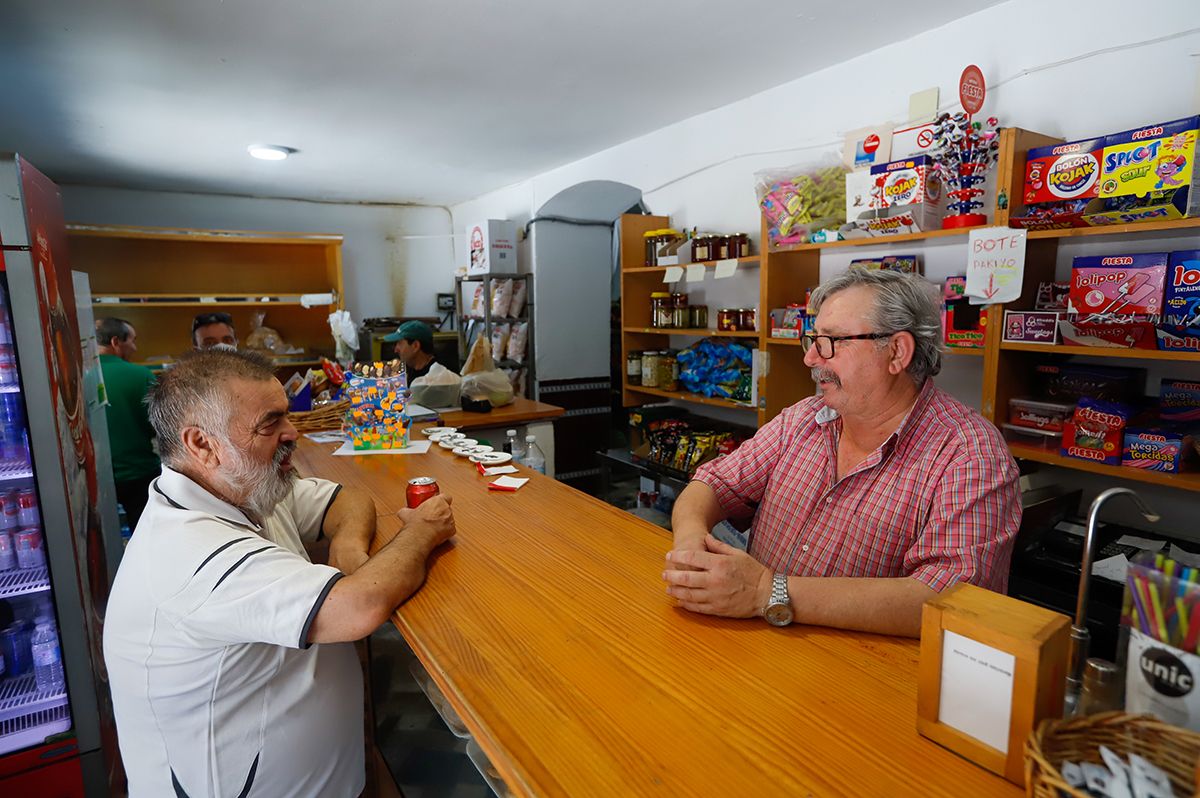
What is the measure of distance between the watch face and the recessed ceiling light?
15.4 feet

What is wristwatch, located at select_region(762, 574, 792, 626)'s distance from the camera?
47.3 inches

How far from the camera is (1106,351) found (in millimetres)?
1989

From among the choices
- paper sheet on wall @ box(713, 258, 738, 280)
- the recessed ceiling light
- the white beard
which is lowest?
the white beard

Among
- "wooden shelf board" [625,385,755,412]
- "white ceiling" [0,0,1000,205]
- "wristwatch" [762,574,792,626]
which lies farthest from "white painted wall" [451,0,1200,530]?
"wristwatch" [762,574,792,626]

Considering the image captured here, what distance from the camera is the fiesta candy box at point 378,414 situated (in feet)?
8.84

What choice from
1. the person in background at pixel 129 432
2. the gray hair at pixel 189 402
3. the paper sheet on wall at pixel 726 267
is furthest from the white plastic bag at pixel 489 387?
the gray hair at pixel 189 402

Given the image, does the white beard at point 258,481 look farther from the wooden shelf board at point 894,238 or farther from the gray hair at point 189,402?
the wooden shelf board at point 894,238

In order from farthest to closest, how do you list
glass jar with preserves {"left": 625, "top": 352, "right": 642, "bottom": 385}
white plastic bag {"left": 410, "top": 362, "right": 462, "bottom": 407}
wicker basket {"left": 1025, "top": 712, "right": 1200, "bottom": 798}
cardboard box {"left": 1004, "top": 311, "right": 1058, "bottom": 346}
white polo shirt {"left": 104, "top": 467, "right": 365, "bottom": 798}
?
glass jar with preserves {"left": 625, "top": 352, "right": 642, "bottom": 385}
white plastic bag {"left": 410, "top": 362, "right": 462, "bottom": 407}
cardboard box {"left": 1004, "top": 311, "right": 1058, "bottom": 346}
white polo shirt {"left": 104, "top": 467, "right": 365, "bottom": 798}
wicker basket {"left": 1025, "top": 712, "right": 1200, "bottom": 798}

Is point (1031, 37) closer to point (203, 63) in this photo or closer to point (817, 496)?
point (817, 496)

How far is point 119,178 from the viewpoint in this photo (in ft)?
18.4

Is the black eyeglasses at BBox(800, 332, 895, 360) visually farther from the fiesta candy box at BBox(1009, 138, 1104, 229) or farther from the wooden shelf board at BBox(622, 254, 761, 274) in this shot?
the wooden shelf board at BBox(622, 254, 761, 274)

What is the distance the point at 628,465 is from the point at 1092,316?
8.08 ft

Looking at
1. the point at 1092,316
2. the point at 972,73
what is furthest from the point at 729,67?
the point at 1092,316

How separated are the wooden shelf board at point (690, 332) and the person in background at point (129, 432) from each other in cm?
277
